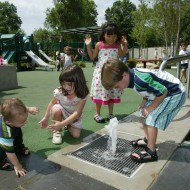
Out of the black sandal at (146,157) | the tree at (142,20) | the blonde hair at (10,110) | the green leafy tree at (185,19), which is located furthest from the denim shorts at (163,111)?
the tree at (142,20)

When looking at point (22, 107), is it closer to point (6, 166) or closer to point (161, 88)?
point (6, 166)

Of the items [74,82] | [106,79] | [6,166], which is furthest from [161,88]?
[6,166]

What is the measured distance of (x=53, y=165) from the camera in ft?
9.09

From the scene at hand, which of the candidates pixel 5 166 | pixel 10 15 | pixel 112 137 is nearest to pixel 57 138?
pixel 112 137

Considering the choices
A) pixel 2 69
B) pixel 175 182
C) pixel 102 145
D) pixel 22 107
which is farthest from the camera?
pixel 2 69

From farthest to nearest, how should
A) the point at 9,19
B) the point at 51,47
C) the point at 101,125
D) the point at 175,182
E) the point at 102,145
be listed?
the point at 9,19 → the point at 51,47 → the point at 101,125 → the point at 102,145 → the point at 175,182

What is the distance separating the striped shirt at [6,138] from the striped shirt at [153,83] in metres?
1.28

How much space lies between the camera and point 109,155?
3.03 metres

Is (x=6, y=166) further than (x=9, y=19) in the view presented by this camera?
No

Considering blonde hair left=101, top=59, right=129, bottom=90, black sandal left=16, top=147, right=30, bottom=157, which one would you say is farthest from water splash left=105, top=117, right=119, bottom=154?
black sandal left=16, top=147, right=30, bottom=157

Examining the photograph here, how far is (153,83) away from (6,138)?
1.53m

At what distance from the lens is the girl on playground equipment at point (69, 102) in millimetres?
3373

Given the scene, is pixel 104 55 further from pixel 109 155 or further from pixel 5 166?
pixel 5 166

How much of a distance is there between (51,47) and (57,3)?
673 cm
